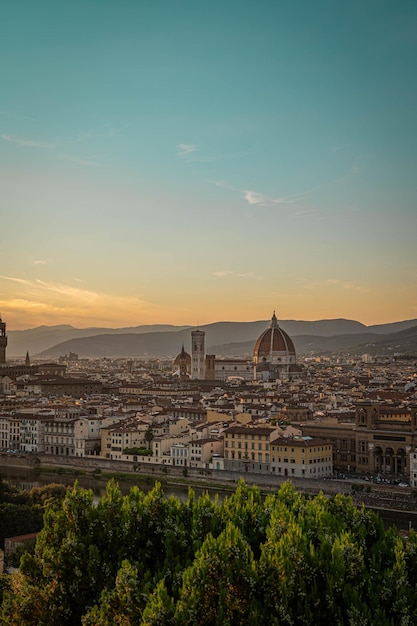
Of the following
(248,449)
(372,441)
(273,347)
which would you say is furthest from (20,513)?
(273,347)

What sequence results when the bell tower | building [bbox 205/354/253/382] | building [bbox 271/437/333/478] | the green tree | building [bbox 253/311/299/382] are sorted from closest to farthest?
1. the green tree
2. building [bbox 271/437/333/478]
3. the bell tower
4. building [bbox 253/311/299/382]
5. building [bbox 205/354/253/382]

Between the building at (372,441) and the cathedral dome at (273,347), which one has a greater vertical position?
the cathedral dome at (273,347)

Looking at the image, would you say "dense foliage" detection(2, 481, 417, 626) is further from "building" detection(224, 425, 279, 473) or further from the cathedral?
the cathedral

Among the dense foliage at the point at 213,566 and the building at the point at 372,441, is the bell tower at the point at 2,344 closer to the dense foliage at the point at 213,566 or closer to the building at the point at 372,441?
the building at the point at 372,441

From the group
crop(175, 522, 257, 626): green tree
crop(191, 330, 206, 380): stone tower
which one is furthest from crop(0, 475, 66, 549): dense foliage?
crop(191, 330, 206, 380): stone tower

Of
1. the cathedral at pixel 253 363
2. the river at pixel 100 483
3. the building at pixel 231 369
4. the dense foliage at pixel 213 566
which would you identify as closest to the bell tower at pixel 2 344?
the cathedral at pixel 253 363

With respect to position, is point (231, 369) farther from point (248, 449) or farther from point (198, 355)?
point (248, 449)

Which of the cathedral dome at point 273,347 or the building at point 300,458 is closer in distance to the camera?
the building at point 300,458
